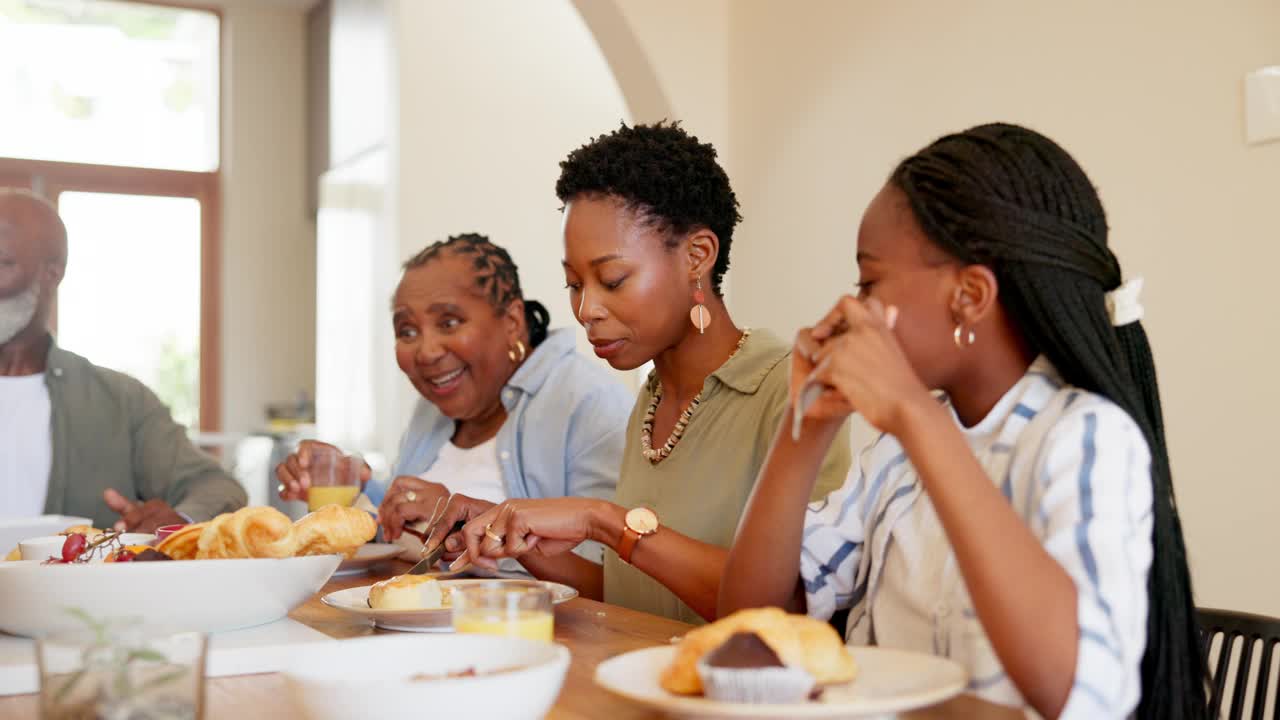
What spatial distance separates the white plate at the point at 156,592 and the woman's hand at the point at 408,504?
491 millimetres

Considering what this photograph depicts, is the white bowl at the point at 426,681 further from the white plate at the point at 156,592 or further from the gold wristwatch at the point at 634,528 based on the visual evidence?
the gold wristwatch at the point at 634,528

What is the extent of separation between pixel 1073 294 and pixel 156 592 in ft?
3.17

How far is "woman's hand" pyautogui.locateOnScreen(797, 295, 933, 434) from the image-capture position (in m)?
1.09

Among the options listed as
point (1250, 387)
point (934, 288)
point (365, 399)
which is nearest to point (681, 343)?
point (934, 288)

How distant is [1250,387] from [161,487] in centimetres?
226

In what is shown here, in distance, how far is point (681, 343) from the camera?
Result: 6.25ft

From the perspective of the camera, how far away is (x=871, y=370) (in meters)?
1.10

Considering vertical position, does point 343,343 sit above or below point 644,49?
below

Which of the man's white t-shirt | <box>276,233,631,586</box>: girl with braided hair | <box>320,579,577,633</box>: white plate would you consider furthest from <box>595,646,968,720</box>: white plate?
the man's white t-shirt

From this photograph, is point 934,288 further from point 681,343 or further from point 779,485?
point 681,343

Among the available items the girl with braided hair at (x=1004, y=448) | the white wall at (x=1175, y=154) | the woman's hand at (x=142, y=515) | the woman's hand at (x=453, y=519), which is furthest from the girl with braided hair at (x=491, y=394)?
the girl with braided hair at (x=1004, y=448)

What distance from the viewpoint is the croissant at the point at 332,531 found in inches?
58.8

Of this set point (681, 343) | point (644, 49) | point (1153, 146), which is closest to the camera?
point (681, 343)

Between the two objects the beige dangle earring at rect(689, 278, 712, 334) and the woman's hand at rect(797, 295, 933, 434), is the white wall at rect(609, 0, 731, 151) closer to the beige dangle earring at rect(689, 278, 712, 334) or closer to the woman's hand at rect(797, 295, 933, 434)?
the beige dangle earring at rect(689, 278, 712, 334)
